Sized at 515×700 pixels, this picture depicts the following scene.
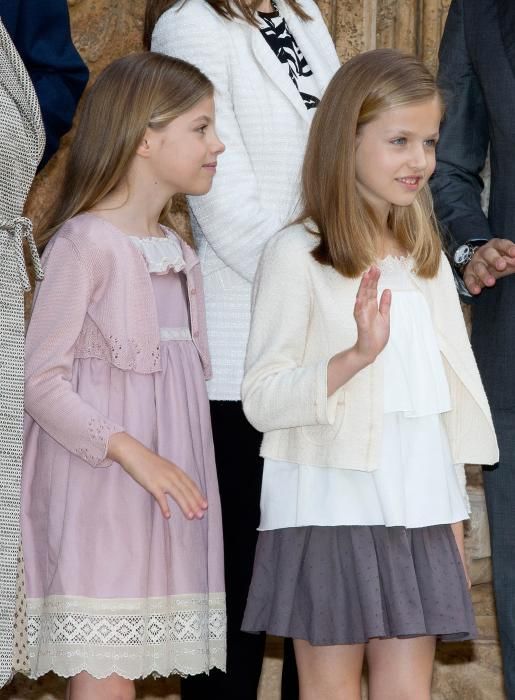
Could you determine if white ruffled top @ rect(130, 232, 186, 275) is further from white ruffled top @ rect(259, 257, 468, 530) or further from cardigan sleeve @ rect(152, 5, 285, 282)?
white ruffled top @ rect(259, 257, 468, 530)

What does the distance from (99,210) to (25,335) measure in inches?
11.7

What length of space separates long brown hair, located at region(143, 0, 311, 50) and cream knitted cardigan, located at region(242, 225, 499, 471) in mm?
512

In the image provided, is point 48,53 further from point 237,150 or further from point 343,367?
point 343,367

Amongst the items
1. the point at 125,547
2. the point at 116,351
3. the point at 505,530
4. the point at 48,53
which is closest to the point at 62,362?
the point at 116,351

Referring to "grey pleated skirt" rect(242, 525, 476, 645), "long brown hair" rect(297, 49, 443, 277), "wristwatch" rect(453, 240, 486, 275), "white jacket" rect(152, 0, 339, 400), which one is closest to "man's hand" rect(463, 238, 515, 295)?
"wristwatch" rect(453, 240, 486, 275)

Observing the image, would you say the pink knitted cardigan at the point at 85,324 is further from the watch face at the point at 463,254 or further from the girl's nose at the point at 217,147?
the watch face at the point at 463,254

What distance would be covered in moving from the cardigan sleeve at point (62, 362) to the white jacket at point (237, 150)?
0.33m

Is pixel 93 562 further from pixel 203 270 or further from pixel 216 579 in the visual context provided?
pixel 203 270

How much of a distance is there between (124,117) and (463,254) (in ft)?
2.63

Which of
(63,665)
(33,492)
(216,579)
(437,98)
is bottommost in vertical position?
(63,665)

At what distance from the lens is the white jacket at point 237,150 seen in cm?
262

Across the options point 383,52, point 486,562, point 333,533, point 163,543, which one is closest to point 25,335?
point 163,543

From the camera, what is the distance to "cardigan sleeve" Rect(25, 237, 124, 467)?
2349 mm

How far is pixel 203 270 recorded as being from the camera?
2686mm
